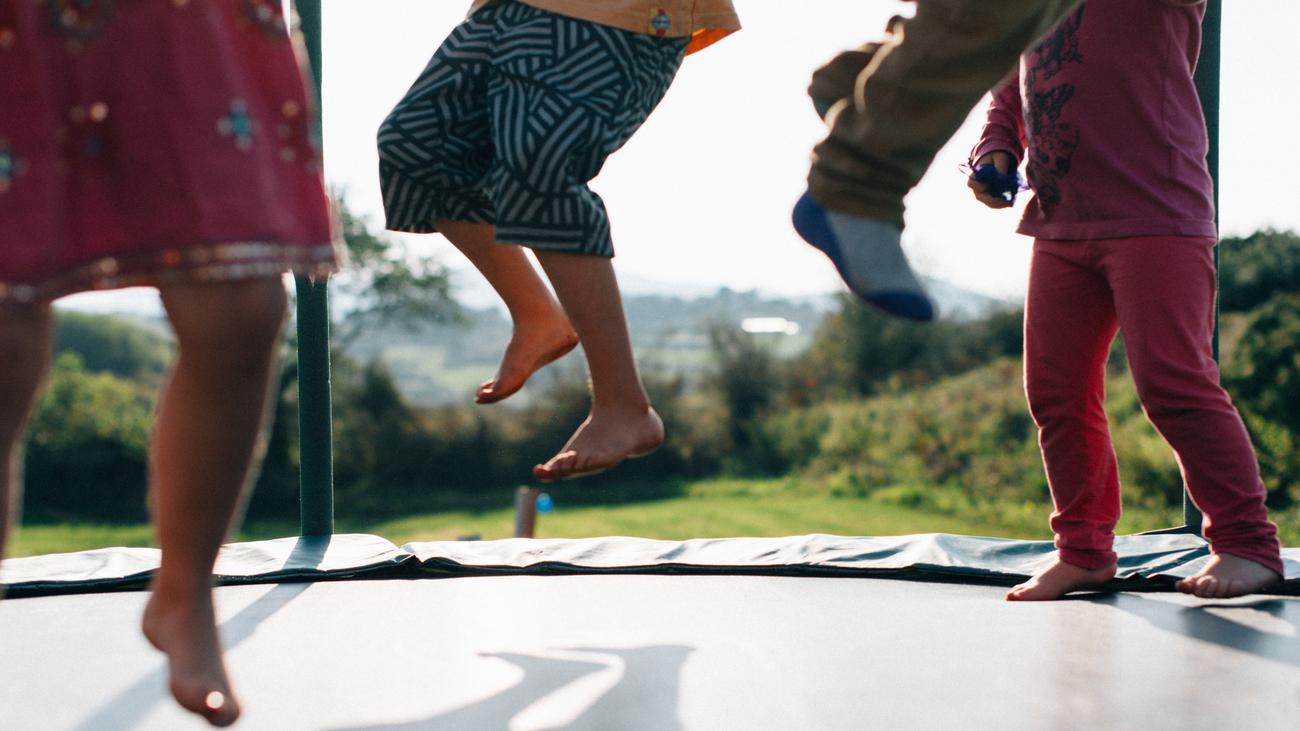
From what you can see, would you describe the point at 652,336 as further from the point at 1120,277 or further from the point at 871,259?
the point at 871,259

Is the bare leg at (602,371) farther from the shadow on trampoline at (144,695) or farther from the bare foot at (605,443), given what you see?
the shadow on trampoline at (144,695)

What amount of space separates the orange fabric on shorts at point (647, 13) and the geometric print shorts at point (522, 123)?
14mm

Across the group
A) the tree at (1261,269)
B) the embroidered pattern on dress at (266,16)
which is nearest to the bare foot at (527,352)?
the embroidered pattern on dress at (266,16)

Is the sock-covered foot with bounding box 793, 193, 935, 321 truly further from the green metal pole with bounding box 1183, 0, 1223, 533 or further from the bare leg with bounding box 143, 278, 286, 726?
the green metal pole with bounding box 1183, 0, 1223, 533

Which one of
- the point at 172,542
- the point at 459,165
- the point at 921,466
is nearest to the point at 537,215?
the point at 459,165

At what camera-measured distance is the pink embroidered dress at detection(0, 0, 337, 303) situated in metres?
0.76

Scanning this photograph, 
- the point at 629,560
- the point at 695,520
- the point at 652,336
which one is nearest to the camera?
the point at 629,560

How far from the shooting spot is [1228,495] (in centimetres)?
153

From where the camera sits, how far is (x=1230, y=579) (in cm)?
152

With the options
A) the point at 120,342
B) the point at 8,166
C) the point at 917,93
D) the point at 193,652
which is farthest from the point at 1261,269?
the point at 120,342

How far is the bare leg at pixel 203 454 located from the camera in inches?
32.1

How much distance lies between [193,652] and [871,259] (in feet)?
1.98

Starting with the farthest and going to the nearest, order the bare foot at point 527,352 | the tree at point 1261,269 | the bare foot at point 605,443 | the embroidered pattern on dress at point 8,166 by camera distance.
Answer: the tree at point 1261,269
the bare foot at point 527,352
the bare foot at point 605,443
the embroidered pattern on dress at point 8,166

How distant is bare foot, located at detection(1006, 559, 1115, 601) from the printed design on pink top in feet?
1.69
